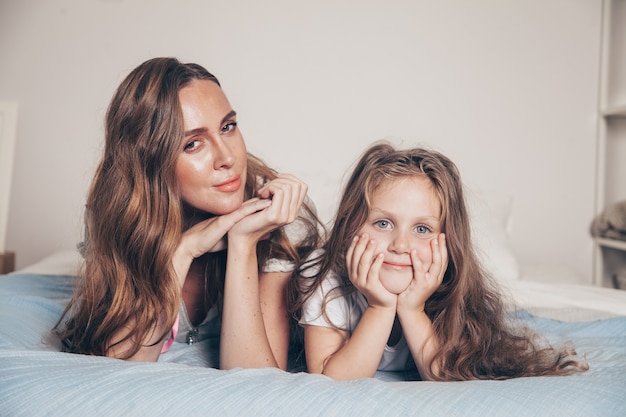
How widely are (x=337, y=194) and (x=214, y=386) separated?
129 centimetres

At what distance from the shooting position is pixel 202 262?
1.33 metres

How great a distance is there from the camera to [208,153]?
110cm

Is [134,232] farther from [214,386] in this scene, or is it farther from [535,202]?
[535,202]

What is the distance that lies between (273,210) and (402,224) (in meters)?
0.23

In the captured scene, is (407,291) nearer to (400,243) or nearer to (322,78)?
(400,243)

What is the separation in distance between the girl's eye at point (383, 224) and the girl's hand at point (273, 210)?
0.16 m

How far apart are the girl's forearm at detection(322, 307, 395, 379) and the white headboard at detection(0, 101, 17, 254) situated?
1.92 metres

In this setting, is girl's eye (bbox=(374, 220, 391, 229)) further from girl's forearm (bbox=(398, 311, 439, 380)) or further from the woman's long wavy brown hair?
the woman's long wavy brown hair

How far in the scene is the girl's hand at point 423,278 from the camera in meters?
1.01

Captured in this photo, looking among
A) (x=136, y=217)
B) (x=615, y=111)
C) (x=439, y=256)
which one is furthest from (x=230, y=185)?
(x=615, y=111)

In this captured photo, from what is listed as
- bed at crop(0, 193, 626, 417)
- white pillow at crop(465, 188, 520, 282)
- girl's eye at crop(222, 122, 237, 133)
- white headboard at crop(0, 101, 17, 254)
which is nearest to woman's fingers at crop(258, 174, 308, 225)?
girl's eye at crop(222, 122, 237, 133)

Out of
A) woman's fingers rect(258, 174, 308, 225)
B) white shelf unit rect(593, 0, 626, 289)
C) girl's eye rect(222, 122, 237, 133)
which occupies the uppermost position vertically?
white shelf unit rect(593, 0, 626, 289)

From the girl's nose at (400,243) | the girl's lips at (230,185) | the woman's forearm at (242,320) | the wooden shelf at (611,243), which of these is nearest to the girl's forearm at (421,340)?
the girl's nose at (400,243)

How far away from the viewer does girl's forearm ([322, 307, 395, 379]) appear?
98cm
